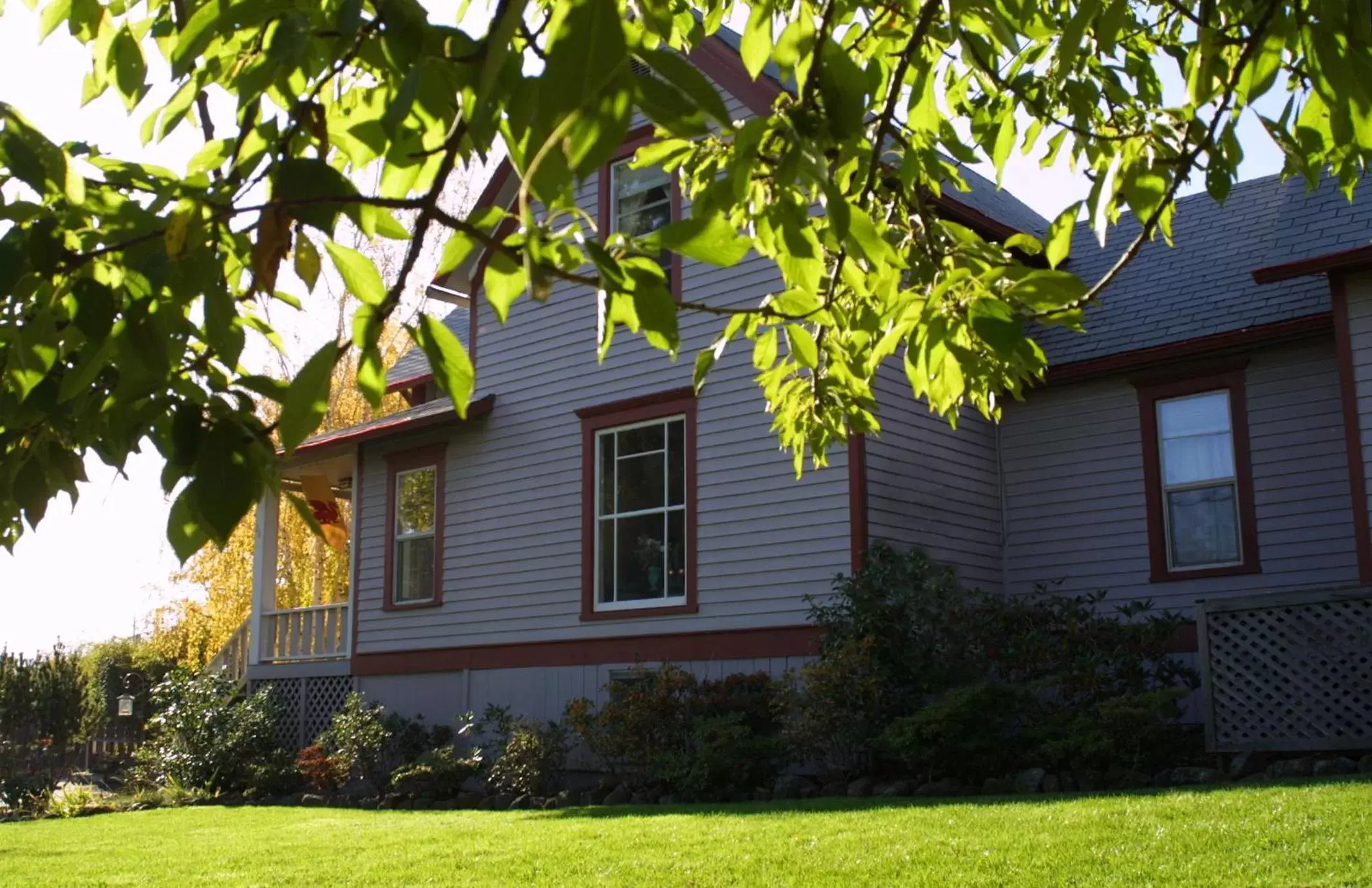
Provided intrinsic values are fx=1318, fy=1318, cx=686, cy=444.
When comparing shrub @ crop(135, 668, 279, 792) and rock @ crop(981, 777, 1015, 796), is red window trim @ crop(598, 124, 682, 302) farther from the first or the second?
shrub @ crop(135, 668, 279, 792)

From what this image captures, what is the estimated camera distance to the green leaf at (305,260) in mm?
2117

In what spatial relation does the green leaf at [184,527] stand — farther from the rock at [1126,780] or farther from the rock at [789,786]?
the rock at [789,786]

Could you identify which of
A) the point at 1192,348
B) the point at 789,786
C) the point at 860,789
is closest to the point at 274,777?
the point at 789,786

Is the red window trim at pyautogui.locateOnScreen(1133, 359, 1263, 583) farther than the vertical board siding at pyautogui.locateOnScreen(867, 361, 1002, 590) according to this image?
No

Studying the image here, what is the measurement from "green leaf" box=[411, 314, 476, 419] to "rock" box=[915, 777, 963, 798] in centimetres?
816

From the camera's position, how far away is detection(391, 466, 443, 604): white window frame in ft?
50.6

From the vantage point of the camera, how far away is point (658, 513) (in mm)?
13117

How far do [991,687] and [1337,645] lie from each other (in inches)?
97.9

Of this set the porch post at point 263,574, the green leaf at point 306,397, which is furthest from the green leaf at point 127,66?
the porch post at point 263,574

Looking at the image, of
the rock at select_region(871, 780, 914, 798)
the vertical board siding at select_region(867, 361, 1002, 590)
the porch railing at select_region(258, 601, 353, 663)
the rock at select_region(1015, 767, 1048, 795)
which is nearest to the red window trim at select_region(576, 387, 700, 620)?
the vertical board siding at select_region(867, 361, 1002, 590)

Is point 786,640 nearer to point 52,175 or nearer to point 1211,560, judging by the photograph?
point 1211,560

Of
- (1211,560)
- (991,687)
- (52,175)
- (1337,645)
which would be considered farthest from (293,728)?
(52,175)

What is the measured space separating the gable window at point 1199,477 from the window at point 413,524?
25.6 ft

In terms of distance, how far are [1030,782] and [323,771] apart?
778 centimetres
